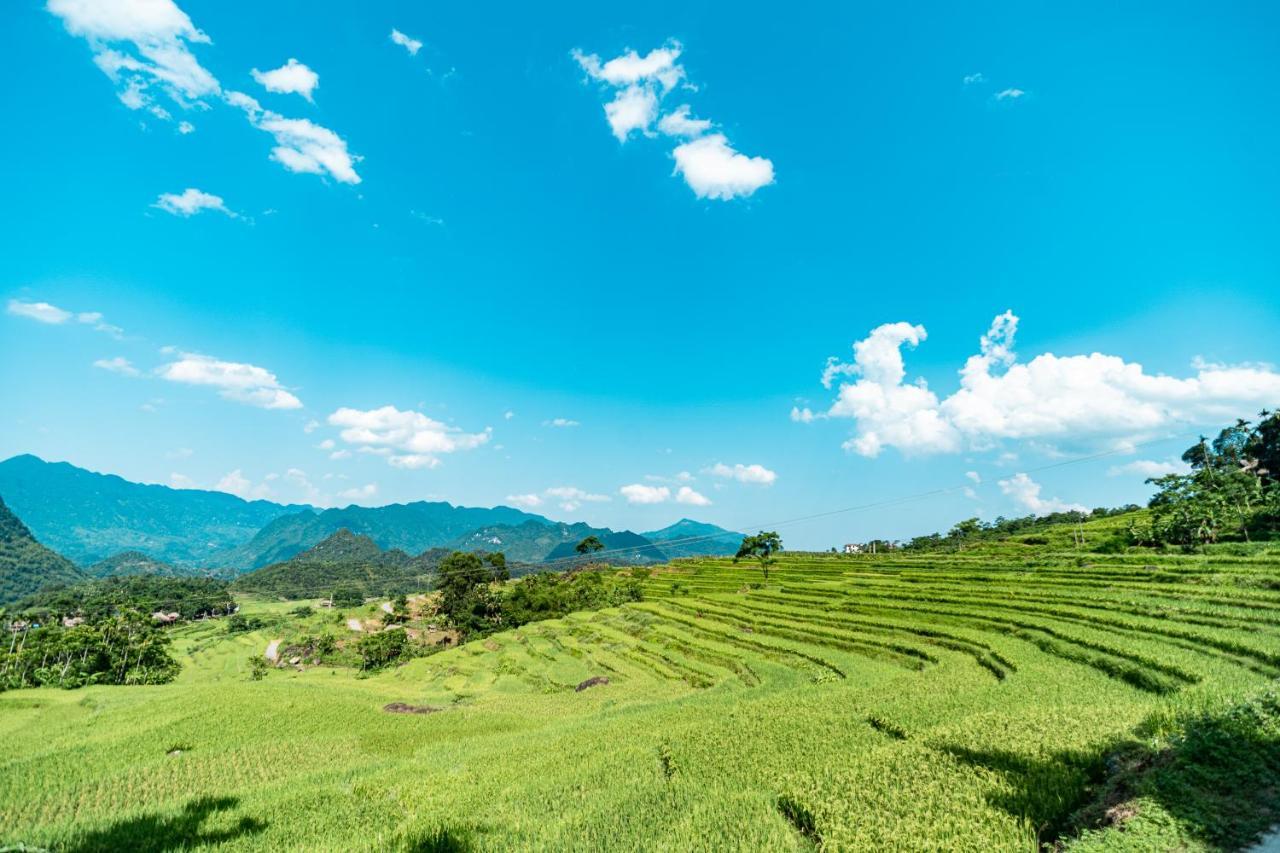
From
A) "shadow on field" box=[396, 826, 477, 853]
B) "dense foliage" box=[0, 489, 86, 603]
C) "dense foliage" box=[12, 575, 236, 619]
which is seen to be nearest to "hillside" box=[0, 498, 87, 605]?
"dense foliage" box=[0, 489, 86, 603]

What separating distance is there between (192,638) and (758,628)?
91892mm

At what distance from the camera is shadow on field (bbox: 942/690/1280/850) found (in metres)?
7.14

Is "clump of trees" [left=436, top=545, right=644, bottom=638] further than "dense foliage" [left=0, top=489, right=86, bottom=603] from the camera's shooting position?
No

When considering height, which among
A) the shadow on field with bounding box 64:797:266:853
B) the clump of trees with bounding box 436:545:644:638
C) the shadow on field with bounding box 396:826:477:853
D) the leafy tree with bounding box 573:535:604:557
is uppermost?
the shadow on field with bounding box 396:826:477:853

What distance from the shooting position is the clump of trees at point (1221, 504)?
4628cm

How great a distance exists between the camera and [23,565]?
163375 mm

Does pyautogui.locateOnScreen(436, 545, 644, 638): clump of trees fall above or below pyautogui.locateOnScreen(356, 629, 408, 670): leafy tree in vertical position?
above

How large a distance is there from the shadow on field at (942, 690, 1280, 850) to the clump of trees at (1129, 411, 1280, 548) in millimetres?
49355

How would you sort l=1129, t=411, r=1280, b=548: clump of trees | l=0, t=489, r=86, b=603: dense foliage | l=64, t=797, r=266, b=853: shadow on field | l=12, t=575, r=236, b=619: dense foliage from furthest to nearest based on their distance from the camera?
l=0, t=489, r=86, b=603: dense foliage
l=12, t=575, r=236, b=619: dense foliage
l=1129, t=411, r=1280, b=548: clump of trees
l=64, t=797, r=266, b=853: shadow on field

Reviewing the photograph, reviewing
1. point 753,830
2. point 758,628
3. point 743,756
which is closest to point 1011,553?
point 758,628

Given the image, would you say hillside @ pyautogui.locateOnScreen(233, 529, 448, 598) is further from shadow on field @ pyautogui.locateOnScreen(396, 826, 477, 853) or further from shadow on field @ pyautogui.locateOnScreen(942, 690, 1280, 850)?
shadow on field @ pyautogui.locateOnScreen(942, 690, 1280, 850)

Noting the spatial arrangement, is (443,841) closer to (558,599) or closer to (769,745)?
(769,745)

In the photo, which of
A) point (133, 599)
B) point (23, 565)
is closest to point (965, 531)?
point (133, 599)

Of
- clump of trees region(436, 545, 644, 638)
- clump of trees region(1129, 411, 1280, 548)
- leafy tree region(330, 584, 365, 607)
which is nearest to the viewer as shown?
clump of trees region(1129, 411, 1280, 548)
